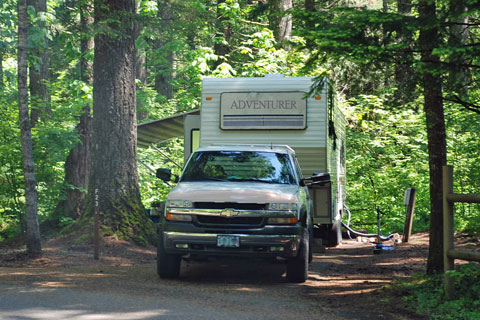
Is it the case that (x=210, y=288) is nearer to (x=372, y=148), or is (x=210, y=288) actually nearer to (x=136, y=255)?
(x=136, y=255)

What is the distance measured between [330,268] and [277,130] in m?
3.25

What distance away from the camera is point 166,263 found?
33.1ft

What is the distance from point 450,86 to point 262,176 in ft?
10.9

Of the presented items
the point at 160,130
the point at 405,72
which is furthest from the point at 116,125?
the point at 405,72

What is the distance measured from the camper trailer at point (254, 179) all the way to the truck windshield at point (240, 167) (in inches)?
0.6

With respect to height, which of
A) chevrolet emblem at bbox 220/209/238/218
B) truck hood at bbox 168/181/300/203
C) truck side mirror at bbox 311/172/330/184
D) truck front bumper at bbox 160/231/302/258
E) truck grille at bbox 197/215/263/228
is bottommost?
truck front bumper at bbox 160/231/302/258

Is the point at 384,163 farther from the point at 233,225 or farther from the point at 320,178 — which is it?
the point at 233,225

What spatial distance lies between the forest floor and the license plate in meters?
0.87

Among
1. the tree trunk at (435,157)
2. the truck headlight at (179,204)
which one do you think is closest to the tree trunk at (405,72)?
the tree trunk at (435,157)

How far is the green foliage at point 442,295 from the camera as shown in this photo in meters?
7.40

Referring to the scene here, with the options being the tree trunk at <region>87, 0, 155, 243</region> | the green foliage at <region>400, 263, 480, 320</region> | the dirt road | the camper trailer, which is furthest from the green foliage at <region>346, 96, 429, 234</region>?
the green foliage at <region>400, 263, 480, 320</region>

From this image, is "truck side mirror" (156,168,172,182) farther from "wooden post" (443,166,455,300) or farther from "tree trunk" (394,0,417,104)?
"wooden post" (443,166,455,300)

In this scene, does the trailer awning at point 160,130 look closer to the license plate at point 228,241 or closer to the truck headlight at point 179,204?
the truck headlight at point 179,204

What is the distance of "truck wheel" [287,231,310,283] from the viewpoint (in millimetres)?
9977
